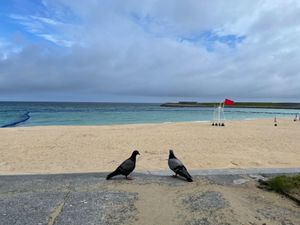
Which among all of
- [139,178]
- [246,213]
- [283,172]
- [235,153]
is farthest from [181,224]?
[235,153]

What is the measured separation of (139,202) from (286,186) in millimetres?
2158

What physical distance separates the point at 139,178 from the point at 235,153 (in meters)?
7.47

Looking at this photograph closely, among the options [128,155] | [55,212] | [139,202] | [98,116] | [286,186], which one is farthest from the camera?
[98,116]

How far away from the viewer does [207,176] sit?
5527 mm

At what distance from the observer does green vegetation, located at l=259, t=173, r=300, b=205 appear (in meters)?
4.52

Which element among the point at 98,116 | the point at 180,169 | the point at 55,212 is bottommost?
the point at 98,116

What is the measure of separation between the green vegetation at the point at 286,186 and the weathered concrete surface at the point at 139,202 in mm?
138

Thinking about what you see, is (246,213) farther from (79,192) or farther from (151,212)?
(79,192)

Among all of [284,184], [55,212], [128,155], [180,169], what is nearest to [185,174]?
[180,169]

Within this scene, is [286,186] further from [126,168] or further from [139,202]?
[126,168]

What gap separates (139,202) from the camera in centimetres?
407

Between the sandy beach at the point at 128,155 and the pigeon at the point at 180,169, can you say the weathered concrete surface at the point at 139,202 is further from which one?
the sandy beach at the point at 128,155

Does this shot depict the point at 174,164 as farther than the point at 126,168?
Yes

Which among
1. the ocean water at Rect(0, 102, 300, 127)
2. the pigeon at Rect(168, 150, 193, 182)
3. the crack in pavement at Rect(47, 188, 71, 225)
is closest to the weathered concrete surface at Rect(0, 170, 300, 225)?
the crack in pavement at Rect(47, 188, 71, 225)
